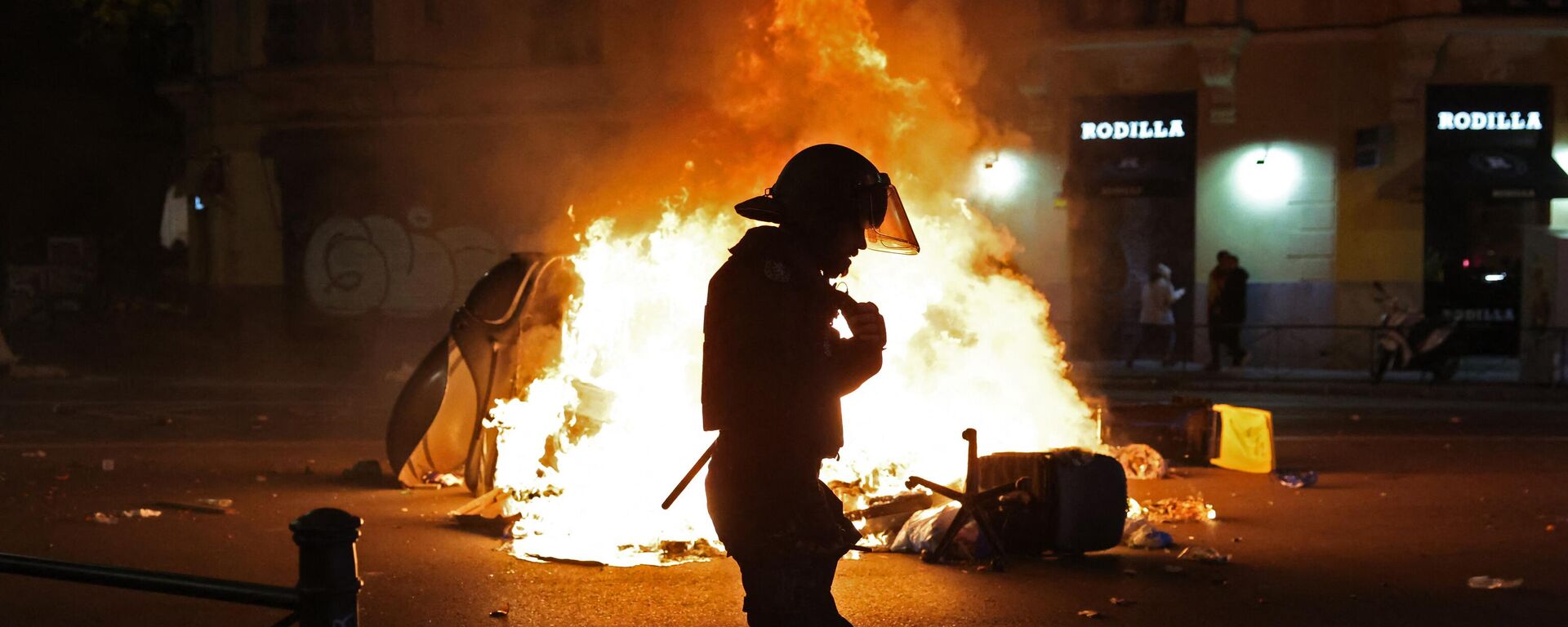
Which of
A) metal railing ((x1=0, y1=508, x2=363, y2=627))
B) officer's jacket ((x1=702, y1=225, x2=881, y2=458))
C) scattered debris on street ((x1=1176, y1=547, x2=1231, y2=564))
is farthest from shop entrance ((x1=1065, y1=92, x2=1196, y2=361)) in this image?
metal railing ((x1=0, y1=508, x2=363, y2=627))

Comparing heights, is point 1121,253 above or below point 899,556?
above

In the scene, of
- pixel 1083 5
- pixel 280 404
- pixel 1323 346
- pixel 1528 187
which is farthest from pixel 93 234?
pixel 1528 187

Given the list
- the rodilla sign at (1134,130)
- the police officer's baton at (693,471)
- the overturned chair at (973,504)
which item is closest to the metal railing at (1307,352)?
the rodilla sign at (1134,130)

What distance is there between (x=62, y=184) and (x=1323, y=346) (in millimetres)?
27531

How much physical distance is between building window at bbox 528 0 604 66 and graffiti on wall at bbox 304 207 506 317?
3.50 m

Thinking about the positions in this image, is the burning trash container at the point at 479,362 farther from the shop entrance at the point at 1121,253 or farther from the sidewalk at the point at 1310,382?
the shop entrance at the point at 1121,253

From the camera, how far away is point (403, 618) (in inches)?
241

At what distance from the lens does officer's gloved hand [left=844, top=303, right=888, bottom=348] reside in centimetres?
367

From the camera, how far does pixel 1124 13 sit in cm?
2180

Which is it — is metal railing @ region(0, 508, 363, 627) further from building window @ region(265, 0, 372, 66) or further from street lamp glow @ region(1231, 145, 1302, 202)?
building window @ region(265, 0, 372, 66)

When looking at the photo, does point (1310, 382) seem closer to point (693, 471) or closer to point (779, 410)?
point (693, 471)

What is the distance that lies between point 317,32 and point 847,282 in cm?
1795

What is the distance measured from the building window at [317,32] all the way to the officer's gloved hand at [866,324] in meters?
21.7

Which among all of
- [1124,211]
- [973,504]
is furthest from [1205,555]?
[1124,211]
